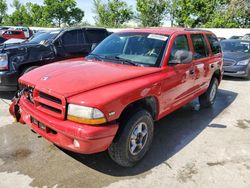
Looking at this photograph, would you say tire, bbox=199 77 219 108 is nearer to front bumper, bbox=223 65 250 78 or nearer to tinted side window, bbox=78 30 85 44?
front bumper, bbox=223 65 250 78

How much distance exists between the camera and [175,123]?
5.04 m

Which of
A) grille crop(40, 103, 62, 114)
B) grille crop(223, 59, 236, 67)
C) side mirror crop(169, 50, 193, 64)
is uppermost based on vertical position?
side mirror crop(169, 50, 193, 64)

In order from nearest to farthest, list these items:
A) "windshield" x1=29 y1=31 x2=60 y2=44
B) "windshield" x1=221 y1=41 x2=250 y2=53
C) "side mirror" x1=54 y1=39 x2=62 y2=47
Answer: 1. "side mirror" x1=54 y1=39 x2=62 y2=47
2. "windshield" x1=29 y1=31 x2=60 y2=44
3. "windshield" x1=221 y1=41 x2=250 y2=53

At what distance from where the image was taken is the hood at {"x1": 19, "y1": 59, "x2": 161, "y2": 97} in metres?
3.03

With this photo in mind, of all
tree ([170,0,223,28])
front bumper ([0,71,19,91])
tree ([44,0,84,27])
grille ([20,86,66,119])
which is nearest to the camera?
grille ([20,86,66,119])

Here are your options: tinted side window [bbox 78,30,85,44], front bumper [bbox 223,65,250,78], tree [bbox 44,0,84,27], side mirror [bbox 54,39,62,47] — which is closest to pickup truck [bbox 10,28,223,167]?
side mirror [bbox 54,39,62,47]

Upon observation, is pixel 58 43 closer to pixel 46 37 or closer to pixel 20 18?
pixel 46 37

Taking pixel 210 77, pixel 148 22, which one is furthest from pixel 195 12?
pixel 210 77

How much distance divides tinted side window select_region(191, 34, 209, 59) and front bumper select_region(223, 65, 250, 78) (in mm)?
4531

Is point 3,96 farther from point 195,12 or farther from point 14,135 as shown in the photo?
point 195,12

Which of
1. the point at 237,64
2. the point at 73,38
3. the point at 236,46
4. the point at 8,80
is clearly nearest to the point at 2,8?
the point at 73,38

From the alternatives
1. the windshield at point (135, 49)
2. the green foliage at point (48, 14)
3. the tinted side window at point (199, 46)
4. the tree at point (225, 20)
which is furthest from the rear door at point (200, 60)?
the green foliage at point (48, 14)

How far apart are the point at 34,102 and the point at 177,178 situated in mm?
2082

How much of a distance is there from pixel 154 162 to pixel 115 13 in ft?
149
